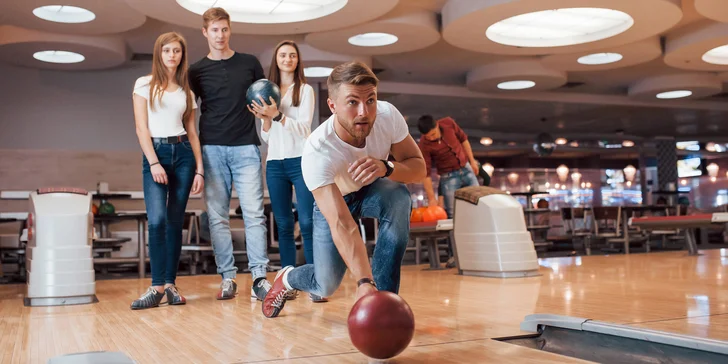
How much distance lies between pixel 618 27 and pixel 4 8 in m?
6.55

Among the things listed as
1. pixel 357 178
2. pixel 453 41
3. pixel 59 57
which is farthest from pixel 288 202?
pixel 59 57

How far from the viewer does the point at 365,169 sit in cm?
193

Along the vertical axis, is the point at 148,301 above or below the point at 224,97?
below

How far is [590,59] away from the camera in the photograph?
32.7 ft

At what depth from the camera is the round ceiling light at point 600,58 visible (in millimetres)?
9750

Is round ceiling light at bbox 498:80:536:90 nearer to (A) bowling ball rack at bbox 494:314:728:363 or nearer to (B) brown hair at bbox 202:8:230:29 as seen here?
(B) brown hair at bbox 202:8:230:29

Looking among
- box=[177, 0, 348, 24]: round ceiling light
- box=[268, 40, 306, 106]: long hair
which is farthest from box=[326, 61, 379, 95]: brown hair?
box=[177, 0, 348, 24]: round ceiling light

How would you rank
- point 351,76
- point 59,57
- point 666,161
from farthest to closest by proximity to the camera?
1. point 666,161
2. point 59,57
3. point 351,76

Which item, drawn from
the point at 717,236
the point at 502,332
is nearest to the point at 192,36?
the point at 502,332

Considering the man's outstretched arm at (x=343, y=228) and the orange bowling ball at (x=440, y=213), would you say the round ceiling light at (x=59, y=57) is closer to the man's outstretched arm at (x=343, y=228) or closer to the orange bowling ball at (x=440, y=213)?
the orange bowling ball at (x=440, y=213)

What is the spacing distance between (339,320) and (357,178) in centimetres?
86

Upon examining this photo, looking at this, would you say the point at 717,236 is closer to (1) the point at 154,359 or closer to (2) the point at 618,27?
(2) the point at 618,27

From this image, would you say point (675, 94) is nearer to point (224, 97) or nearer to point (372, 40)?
point (372, 40)

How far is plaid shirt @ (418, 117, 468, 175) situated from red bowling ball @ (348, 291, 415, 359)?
140 inches
